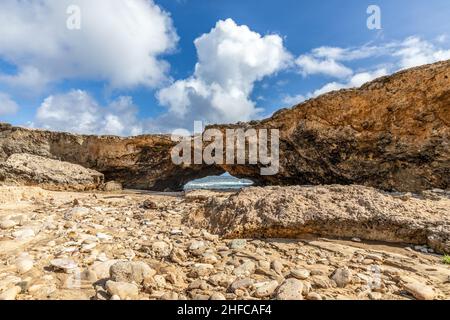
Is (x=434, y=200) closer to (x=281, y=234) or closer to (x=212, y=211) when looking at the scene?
(x=281, y=234)

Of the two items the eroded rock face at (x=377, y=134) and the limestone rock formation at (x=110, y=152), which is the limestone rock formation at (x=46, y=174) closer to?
the limestone rock formation at (x=110, y=152)

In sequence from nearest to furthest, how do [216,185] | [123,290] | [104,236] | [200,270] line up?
1. [123,290]
2. [200,270]
3. [104,236]
4. [216,185]

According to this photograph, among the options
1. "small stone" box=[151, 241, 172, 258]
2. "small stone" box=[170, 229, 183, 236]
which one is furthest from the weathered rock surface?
"small stone" box=[151, 241, 172, 258]

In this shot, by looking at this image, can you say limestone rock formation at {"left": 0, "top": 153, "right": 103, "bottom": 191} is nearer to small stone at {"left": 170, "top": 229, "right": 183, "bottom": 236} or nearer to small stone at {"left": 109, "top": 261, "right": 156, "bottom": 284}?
small stone at {"left": 170, "top": 229, "right": 183, "bottom": 236}

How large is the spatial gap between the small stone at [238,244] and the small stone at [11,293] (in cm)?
275

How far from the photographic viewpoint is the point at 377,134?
9.52 metres

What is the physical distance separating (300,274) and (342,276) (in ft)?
1.60

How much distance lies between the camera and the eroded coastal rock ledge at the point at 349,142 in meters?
8.49

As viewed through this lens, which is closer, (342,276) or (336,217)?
(342,276)

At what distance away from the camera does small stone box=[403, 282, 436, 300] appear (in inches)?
117

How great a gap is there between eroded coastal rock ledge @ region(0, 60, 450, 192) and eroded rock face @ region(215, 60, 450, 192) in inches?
1.0

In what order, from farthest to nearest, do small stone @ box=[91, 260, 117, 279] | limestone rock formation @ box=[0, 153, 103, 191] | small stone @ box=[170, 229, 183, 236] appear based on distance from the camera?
limestone rock formation @ box=[0, 153, 103, 191] < small stone @ box=[170, 229, 183, 236] < small stone @ box=[91, 260, 117, 279]

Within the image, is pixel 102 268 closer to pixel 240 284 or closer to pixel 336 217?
pixel 240 284

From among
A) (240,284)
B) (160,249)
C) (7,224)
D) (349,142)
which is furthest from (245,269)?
(349,142)
